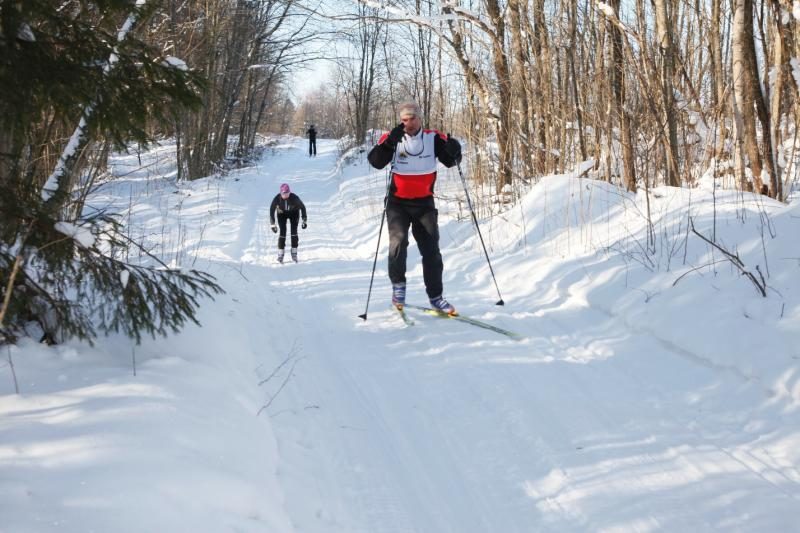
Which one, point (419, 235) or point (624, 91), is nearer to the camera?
point (419, 235)

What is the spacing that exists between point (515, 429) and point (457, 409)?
0.44 m

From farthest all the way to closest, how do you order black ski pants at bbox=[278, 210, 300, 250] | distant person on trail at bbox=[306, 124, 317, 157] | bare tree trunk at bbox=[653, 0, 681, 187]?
1. distant person on trail at bbox=[306, 124, 317, 157]
2. black ski pants at bbox=[278, 210, 300, 250]
3. bare tree trunk at bbox=[653, 0, 681, 187]

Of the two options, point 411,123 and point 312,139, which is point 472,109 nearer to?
point 411,123

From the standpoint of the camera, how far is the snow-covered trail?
8.96 feet

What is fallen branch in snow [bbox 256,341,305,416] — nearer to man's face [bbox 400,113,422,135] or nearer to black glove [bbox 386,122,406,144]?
black glove [bbox 386,122,406,144]

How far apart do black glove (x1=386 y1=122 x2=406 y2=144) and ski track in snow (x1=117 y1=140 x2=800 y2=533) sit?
1746 mm

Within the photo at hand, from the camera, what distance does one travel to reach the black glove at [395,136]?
578 cm

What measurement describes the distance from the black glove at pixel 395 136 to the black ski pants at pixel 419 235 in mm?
554

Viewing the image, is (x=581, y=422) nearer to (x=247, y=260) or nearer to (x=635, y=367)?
(x=635, y=367)

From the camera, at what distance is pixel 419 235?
19.7ft

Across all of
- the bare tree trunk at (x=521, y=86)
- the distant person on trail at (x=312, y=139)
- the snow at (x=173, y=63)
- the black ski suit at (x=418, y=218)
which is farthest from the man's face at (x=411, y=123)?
the distant person on trail at (x=312, y=139)

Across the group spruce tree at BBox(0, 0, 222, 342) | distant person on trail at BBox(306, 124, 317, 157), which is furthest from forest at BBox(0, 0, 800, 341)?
distant person on trail at BBox(306, 124, 317, 157)

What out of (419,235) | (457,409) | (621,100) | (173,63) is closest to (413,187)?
(419,235)

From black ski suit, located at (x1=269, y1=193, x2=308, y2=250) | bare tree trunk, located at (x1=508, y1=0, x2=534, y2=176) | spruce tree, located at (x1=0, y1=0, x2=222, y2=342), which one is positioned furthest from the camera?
bare tree trunk, located at (x1=508, y1=0, x2=534, y2=176)
